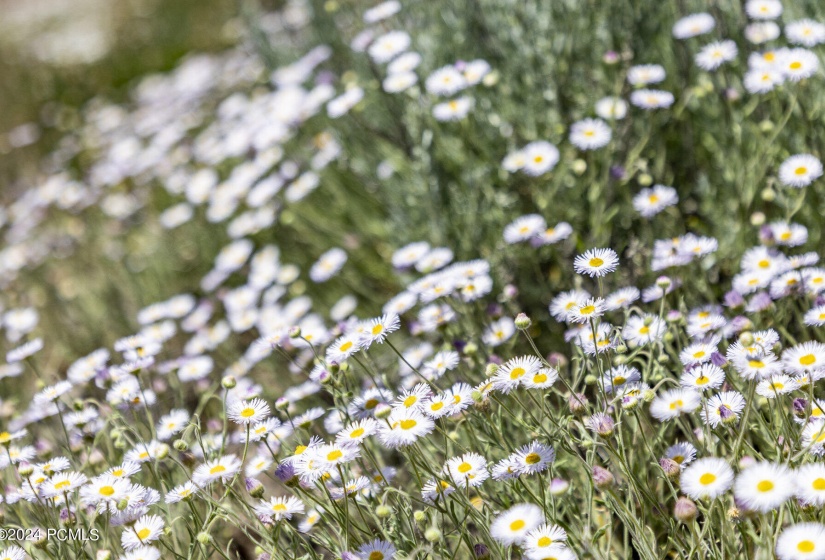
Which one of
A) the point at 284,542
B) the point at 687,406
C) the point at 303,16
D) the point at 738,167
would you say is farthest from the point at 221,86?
the point at 687,406

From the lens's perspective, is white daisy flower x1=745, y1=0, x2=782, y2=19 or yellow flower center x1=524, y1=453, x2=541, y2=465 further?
white daisy flower x1=745, y1=0, x2=782, y2=19

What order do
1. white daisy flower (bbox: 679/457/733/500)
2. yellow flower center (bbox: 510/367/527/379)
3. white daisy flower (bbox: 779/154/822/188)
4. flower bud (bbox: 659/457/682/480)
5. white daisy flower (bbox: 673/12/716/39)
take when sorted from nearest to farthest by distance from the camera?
white daisy flower (bbox: 679/457/733/500), flower bud (bbox: 659/457/682/480), yellow flower center (bbox: 510/367/527/379), white daisy flower (bbox: 779/154/822/188), white daisy flower (bbox: 673/12/716/39)

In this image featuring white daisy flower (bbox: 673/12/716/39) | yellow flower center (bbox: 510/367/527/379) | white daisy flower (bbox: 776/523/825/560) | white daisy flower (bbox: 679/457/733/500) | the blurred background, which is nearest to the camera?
white daisy flower (bbox: 776/523/825/560)

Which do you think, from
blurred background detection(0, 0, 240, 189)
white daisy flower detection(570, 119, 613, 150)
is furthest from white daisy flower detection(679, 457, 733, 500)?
blurred background detection(0, 0, 240, 189)

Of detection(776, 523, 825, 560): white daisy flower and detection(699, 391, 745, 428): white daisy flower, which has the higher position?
detection(776, 523, 825, 560): white daisy flower

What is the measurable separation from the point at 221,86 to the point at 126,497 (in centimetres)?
520

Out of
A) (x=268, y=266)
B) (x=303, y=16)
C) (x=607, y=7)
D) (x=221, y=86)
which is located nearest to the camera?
(x=607, y=7)

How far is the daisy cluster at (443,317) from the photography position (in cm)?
148

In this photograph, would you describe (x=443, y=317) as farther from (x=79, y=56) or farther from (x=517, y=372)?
(x=79, y=56)

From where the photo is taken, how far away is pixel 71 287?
4.85 metres

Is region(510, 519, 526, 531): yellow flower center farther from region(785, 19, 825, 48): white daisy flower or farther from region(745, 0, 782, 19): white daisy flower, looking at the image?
region(745, 0, 782, 19): white daisy flower

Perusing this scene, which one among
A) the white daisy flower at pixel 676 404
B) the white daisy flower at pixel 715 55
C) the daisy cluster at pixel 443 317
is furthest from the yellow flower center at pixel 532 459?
the white daisy flower at pixel 715 55

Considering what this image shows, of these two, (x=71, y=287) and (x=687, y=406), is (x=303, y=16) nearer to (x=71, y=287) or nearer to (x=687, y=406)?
(x=71, y=287)

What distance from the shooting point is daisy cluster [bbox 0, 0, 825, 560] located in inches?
58.4
